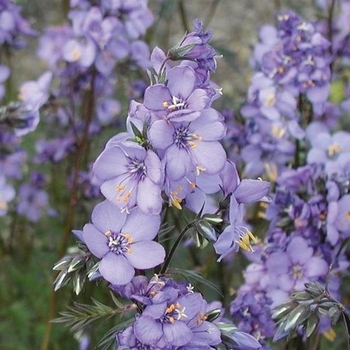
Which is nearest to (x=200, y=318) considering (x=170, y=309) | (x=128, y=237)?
(x=170, y=309)

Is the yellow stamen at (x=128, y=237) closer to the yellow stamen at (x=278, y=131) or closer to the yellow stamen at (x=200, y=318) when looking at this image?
the yellow stamen at (x=200, y=318)

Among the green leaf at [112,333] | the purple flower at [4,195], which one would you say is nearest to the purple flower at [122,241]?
the green leaf at [112,333]

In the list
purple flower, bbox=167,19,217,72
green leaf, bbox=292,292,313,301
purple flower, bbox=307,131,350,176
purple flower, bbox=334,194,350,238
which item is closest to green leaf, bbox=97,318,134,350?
green leaf, bbox=292,292,313,301

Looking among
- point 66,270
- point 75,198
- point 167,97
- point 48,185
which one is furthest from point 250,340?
point 48,185

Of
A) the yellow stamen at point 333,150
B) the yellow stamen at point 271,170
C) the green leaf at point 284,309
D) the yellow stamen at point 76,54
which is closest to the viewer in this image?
the green leaf at point 284,309

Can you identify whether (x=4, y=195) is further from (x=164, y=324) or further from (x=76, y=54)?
(x=164, y=324)
